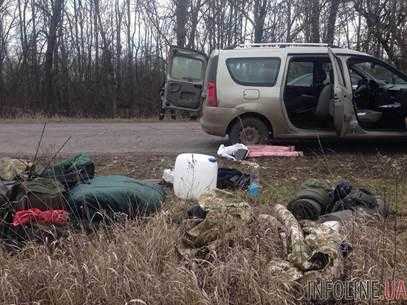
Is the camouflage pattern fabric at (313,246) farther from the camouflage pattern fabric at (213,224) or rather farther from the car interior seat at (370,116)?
the car interior seat at (370,116)

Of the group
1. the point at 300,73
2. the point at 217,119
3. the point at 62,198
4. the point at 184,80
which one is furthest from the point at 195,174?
the point at 184,80

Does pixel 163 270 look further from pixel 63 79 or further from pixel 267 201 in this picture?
pixel 63 79

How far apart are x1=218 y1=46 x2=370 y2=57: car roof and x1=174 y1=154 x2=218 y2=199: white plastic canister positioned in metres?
3.73

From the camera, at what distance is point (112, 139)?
1198cm

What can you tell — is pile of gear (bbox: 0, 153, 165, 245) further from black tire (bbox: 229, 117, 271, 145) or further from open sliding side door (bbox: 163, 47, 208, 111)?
open sliding side door (bbox: 163, 47, 208, 111)

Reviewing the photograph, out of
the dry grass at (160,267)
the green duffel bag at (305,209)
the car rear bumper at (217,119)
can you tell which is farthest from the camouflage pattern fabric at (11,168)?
the car rear bumper at (217,119)

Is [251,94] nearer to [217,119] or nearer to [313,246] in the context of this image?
[217,119]

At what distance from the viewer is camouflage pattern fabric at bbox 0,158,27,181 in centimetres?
576

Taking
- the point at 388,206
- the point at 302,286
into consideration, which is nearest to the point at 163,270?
the point at 302,286

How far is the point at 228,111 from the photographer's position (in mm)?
9820

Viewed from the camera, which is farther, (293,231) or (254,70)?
(254,70)

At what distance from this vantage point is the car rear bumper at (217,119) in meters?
9.84

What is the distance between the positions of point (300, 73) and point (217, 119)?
1596mm

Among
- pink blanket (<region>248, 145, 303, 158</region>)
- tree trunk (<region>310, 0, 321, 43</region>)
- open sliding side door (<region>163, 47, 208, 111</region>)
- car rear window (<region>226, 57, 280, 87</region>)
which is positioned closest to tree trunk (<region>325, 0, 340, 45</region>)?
tree trunk (<region>310, 0, 321, 43</region>)
